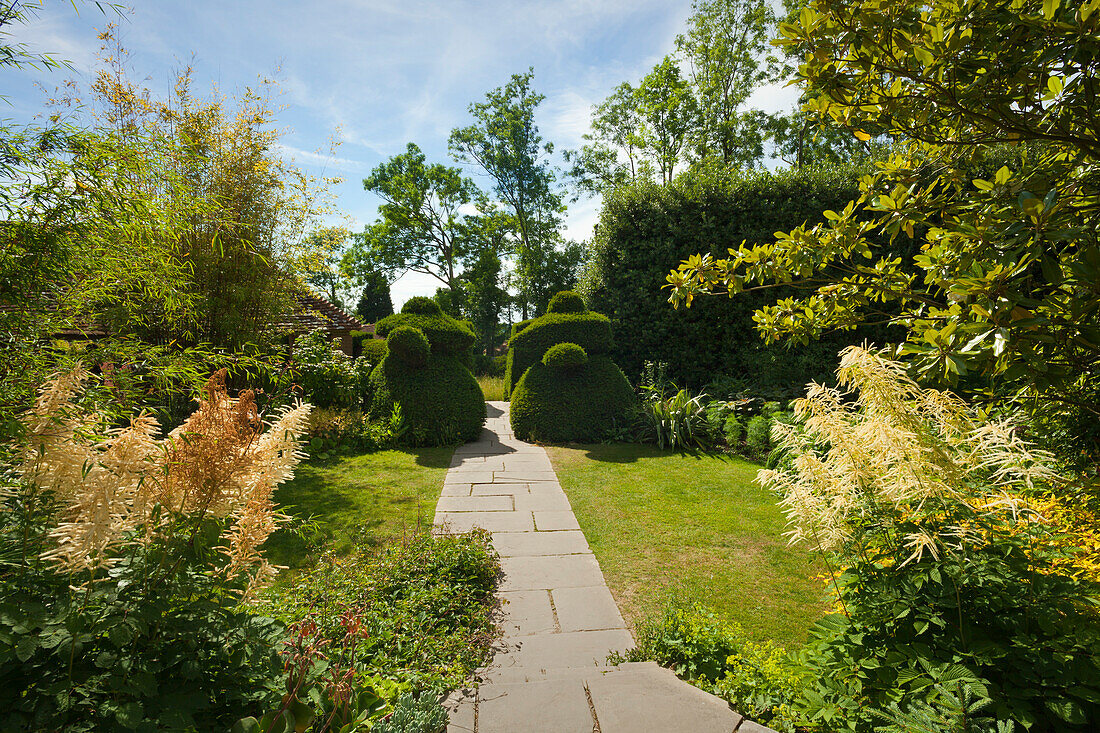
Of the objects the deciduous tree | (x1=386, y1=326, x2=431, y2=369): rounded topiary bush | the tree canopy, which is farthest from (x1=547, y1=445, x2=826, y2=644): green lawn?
the deciduous tree

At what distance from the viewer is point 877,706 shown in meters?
1.80

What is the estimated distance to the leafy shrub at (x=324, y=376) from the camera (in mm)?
7988

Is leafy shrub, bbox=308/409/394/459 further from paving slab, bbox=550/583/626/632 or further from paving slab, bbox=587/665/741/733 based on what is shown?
paving slab, bbox=587/665/741/733

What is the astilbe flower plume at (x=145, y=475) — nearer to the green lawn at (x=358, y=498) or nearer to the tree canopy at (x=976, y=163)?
the green lawn at (x=358, y=498)

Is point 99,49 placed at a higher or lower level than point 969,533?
higher

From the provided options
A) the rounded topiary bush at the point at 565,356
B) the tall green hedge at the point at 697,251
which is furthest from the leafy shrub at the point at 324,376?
the tall green hedge at the point at 697,251

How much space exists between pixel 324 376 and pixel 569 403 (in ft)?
13.5

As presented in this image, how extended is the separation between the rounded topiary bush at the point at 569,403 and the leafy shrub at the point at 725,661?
524 centimetres

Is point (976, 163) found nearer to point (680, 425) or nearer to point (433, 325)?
point (680, 425)

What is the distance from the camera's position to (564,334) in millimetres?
8430

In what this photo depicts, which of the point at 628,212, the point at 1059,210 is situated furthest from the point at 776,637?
the point at 628,212

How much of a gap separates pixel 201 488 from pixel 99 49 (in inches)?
320

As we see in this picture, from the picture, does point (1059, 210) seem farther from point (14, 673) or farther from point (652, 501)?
point (652, 501)

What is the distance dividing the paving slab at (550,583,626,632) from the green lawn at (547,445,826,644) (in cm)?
9
